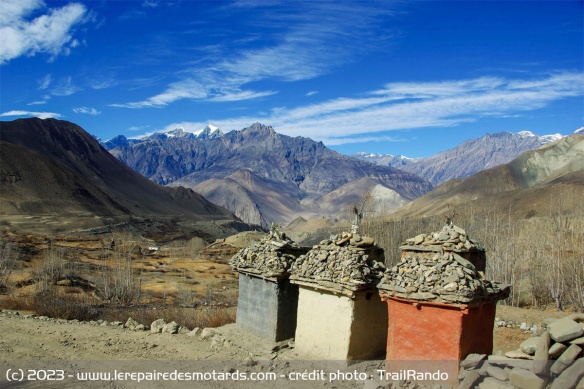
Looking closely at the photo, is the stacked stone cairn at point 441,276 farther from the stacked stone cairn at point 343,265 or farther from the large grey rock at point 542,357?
the large grey rock at point 542,357

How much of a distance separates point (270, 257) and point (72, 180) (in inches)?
3107

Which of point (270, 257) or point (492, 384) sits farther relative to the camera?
point (270, 257)

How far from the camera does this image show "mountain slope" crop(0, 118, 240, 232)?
71.0m

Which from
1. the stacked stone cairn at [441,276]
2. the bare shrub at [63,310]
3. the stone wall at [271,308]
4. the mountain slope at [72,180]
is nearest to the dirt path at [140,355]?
the stone wall at [271,308]

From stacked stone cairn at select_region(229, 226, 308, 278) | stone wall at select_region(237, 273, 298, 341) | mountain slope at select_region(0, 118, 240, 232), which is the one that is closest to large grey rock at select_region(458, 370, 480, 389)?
stacked stone cairn at select_region(229, 226, 308, 278)

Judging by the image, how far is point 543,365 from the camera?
6.36 metres

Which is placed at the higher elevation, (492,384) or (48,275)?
(492,384)

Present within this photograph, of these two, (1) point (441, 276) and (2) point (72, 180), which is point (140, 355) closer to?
(1) point (441, 276)

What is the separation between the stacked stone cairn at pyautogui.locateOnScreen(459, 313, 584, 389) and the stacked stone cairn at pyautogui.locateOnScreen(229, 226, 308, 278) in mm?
5232

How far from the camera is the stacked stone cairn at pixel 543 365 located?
6.20 meters

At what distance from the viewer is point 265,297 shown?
38.2 ft

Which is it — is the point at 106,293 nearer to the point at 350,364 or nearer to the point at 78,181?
the point at 350,364

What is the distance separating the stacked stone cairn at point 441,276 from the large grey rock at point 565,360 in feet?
4.63

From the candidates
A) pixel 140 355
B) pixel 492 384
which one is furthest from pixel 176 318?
pixel 492 384
